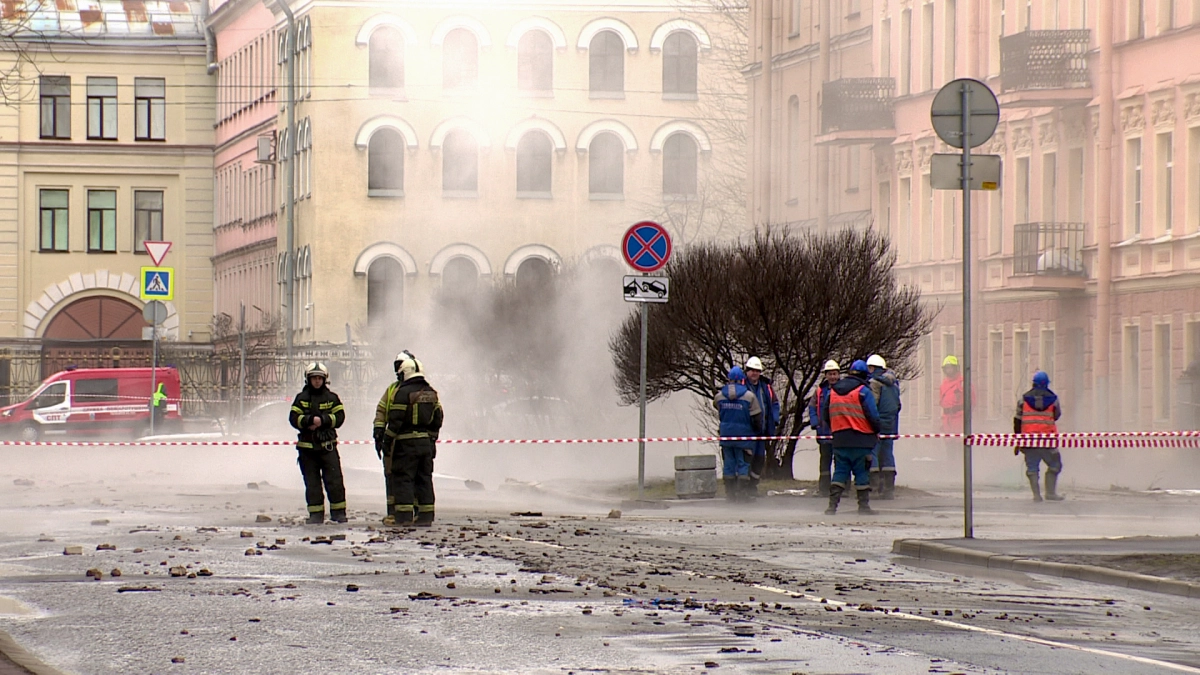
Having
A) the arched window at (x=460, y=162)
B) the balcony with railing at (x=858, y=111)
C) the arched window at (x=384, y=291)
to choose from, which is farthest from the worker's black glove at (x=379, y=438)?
the arched window at (x=384, y=291)

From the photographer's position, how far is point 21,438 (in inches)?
1827

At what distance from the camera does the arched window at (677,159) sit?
61.3m

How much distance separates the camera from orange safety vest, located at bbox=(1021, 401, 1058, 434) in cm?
2381

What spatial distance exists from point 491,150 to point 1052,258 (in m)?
23.6

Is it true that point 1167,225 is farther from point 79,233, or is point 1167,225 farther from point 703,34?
point 79,233

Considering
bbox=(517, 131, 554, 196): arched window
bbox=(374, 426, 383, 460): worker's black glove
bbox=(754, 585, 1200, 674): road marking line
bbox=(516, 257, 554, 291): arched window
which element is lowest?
bbox=(754, 585, 1200, 674): road marking line

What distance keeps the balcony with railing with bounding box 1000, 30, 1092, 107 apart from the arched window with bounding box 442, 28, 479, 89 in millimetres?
16173

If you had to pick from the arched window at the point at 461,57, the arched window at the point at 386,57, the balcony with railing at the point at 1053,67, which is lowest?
the balcony with railing at the point at 1053,67

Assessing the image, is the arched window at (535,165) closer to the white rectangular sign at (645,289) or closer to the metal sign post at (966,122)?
the white rectangular sign at (645,289)

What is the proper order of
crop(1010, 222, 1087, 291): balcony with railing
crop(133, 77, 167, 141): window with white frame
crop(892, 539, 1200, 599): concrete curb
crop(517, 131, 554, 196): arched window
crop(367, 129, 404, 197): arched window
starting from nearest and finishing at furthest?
1. crop(892, 539, 1200, 599): concrete curb
2. crop(1010, 222, 1087, 291): balcony with railing
3. crop(367, 129, 404, 197): arched window
4. crop(517, 131, 554, 196): arched window
5. crop(133, 77, 167, 141): window with white frame

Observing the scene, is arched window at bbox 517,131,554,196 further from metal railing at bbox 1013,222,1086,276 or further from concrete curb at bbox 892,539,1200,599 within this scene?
concrete curb at bbox 892,539,1200,599

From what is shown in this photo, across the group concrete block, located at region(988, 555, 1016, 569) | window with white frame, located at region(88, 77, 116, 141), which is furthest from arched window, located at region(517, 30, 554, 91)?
concrete block, located at region(988, 555, 1016, 569)

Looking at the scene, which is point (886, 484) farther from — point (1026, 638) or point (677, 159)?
point (677, 159)

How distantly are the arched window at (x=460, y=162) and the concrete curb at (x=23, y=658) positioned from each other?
153 ft
